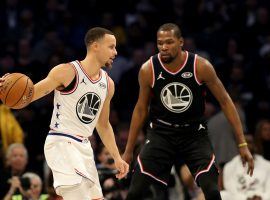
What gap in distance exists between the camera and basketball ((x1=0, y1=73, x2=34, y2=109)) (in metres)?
6.24

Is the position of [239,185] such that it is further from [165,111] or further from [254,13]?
[254,13]

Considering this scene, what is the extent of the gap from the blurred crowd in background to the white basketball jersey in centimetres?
308

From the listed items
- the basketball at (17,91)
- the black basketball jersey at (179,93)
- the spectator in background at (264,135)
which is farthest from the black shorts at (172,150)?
the spectator in background at (264,135)

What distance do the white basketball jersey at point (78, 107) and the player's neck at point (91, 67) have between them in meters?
0.05

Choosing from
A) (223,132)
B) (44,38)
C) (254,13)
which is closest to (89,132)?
(223,132)

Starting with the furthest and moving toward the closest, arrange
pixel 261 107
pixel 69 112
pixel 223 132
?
pixel 261 107
pixel 223 132
pixel 69 112

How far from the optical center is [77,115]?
6.46 m

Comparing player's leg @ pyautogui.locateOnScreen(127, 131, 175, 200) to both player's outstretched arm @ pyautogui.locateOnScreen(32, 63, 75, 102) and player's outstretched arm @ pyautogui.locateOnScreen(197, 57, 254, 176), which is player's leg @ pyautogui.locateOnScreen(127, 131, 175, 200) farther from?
player's outstretched arm @ pyautogui.locateOnScreen(32, 63, 75, 102)

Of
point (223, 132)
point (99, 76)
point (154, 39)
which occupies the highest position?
point (154, 39)

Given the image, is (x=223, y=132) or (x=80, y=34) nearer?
(x=223, y=132)

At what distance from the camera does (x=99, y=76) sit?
6691mm

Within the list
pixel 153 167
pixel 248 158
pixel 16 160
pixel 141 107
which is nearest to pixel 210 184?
pixel 248 158

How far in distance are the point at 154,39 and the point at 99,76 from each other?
6.55m

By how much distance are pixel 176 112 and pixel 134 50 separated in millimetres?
5751
